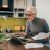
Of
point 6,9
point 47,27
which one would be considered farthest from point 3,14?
point 47,27

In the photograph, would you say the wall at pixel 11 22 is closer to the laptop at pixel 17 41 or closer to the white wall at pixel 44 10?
the white wall at pixel 44 10

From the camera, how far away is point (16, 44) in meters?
1.45

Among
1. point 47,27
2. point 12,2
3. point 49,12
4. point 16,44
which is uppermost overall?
point 12,2

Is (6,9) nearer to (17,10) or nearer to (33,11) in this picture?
(17,10)

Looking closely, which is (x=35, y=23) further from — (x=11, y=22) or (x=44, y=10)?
(x=11, y=22)

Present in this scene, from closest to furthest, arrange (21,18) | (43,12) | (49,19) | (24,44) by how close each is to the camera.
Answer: (24,44) < (49,19) < (43,12) < (21,18)

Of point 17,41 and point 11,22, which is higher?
point 11,22

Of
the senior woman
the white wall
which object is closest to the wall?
the white wall

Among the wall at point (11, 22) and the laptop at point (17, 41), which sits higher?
the wall at point (11, 22)

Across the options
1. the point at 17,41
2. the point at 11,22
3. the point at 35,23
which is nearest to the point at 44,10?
the point at 35,23

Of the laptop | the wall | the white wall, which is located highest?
the white wall

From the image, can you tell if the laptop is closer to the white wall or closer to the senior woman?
the senior woman

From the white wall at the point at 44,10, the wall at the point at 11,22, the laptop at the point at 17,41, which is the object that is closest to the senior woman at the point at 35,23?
the white wall at the point at 44,10

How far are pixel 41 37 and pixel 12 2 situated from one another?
114 centimetres
